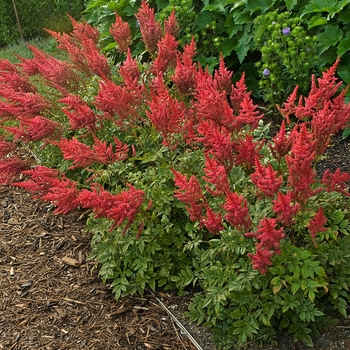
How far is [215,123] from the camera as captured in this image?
9.34 feet

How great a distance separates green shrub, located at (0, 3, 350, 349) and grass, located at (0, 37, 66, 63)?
521cm

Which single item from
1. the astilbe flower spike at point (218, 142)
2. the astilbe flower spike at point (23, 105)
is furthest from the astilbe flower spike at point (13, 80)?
the astilbe flower spike at point (218, 142)

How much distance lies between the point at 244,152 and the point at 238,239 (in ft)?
1.47

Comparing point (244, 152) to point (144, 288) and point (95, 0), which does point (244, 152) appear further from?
point (95, 0)

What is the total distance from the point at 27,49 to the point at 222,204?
7.13 metres

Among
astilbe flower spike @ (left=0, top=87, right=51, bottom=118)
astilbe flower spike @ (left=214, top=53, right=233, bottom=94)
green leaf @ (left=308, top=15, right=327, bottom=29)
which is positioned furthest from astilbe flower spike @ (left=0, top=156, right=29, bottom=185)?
green leaf @ (left=308, top=15, right=327, bottom=29)

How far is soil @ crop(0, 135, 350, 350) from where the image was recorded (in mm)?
3037

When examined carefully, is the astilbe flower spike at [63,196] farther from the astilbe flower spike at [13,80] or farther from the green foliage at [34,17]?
the green foliage at [34,17]

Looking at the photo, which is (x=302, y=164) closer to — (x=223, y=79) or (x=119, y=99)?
(x=223, y=79)

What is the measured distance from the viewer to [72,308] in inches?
131

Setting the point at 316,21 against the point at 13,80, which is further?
the point at 316,21

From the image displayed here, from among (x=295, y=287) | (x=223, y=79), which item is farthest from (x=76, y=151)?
(x=295, y=287)

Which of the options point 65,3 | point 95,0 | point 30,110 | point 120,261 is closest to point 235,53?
point 95,0

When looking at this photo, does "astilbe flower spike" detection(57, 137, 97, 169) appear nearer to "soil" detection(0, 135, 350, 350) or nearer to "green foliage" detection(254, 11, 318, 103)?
"soil" detection(0, 135, 350, 350)
